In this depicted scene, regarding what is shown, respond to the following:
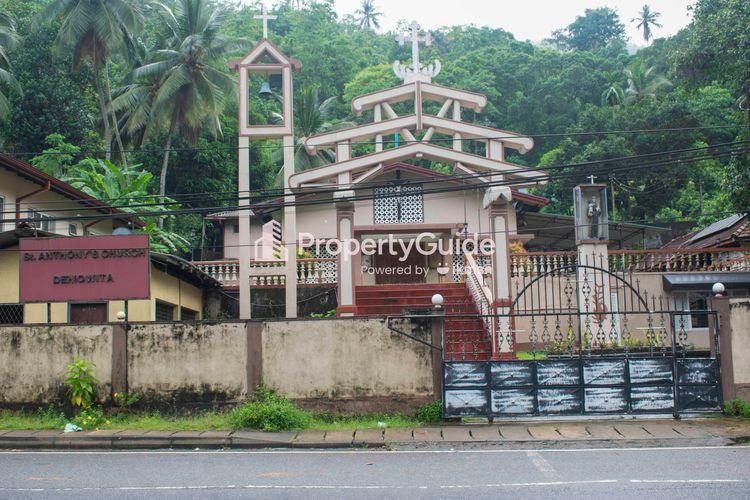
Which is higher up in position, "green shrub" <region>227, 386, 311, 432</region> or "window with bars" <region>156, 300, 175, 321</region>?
"window with bars" <region>156, 300, 175, 321</region>

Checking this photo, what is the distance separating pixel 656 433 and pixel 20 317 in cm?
1359

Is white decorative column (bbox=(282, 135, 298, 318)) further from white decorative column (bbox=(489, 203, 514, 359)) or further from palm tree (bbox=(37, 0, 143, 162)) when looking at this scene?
palm tree (bbox=(37, 0, 143, 162))

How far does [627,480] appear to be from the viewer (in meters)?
8.55

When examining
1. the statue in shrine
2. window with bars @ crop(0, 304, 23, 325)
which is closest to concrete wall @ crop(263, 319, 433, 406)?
the statue in shrine

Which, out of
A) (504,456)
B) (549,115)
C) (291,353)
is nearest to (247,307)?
(291,353)

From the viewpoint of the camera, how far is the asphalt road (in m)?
8.16

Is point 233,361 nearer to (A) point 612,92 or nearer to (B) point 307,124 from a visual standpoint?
(B) point 307,124

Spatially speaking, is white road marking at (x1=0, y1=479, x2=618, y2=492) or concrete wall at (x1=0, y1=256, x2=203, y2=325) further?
concrete wall at (x1=0, y1=256, x2=203, y2=325)

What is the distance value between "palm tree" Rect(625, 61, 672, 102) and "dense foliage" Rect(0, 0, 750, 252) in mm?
99

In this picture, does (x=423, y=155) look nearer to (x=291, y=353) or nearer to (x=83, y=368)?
(x=291, y=353)

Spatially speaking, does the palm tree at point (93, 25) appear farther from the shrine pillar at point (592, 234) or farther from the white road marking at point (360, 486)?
the white road marking at point (360, 486)

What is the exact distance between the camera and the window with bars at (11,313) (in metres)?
17.4

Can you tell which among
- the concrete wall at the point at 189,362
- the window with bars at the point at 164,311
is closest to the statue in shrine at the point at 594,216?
the concrete wall at the point at 189,362

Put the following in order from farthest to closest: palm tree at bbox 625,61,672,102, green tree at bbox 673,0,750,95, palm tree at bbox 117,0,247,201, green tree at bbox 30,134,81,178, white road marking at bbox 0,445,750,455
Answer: palm tree at bbox 625,61,672,102, palm tree at bbox 117,0,247,201, green tree at bbox 30,134,81,178, green tree at bbox 673,0,750,95, white road marking at bbox 0,445,750,455
